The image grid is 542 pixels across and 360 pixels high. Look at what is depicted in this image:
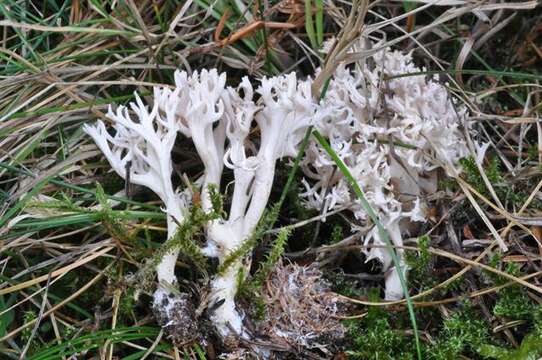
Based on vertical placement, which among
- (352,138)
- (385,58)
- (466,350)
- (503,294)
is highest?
(385,58)

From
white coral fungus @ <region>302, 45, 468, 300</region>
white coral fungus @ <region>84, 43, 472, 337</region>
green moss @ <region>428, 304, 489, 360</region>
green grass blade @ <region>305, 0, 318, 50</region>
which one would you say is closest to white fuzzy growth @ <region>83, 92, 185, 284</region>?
white coral fungus @ <region>84, 43, 472, 337</region>

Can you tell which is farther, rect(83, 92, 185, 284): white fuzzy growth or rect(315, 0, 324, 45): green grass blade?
rect(315, 0, 324, 45): green grass blade

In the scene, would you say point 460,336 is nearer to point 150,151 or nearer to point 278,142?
point 278,142

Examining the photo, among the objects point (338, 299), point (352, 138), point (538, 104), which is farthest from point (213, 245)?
point (538, 104)

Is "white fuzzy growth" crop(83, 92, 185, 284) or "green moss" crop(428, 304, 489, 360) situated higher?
"white fuzzy growth" crop(83, 92, 185, 284)

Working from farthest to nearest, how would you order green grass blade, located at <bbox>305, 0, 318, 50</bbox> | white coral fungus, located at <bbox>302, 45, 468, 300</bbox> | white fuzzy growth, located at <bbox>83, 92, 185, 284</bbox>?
green grass blade, located at <bbox>305, 0, 318, 50</bbox>
white coral fungus, located at <bbox>302, 45, 468, 300</bbox>
white fuzzy growth, located at <bbox>83, 92, 185, 284</bbox>

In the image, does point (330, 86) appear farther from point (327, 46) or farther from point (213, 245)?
point (213, 245)

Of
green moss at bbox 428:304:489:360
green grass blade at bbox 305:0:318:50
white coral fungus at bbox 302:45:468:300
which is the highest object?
green grass blade at bbox 305:0:318:50

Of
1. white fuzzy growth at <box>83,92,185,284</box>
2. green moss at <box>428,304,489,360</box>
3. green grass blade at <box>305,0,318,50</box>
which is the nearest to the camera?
green moss at <box>428,304,489,360</box>

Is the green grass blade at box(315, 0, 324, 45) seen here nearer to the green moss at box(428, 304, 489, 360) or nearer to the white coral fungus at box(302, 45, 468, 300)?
the white coral fungus at box(302, 45, 468, 300)
